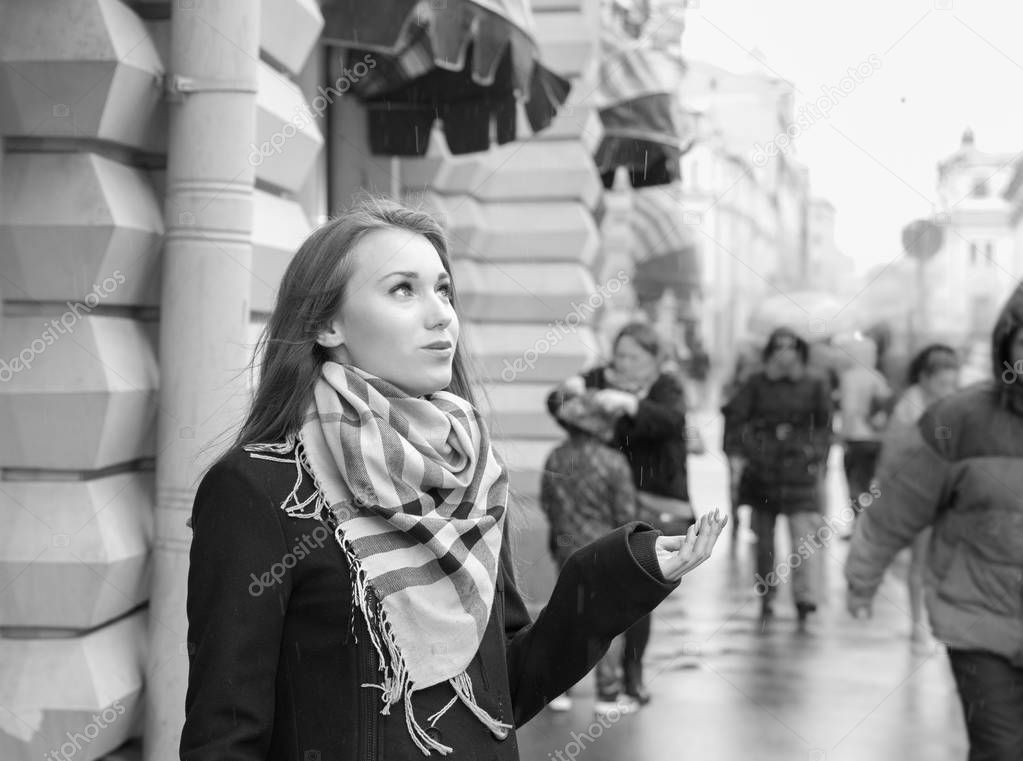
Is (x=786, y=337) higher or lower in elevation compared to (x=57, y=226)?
lower

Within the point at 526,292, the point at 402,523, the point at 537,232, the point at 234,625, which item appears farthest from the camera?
the point at 537,232

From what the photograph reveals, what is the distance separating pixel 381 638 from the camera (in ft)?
6.24

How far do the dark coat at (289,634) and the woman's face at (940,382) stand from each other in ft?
19.6

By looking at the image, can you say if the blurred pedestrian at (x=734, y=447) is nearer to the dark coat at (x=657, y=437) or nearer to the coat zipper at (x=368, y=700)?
the dark coat at (x=657, y=437)

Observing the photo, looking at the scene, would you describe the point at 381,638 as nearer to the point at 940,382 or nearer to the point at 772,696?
the point at 772,696

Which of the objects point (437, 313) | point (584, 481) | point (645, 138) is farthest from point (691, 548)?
point (645, 138)

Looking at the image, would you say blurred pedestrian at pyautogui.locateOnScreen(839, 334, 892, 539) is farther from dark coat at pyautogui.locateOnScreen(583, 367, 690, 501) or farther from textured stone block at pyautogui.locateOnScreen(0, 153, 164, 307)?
textured stone block at pyautogui.locateOnScreen(0, 153, 164, 307)

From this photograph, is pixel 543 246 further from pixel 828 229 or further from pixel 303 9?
pixel 828 229

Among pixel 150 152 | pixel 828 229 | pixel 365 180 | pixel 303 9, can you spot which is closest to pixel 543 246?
pixel 365 180

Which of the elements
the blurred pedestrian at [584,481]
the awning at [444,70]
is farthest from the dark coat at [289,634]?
the awning at [444,70]

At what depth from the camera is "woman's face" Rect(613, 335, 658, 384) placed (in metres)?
6.09

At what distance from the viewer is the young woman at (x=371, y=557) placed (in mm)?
1850

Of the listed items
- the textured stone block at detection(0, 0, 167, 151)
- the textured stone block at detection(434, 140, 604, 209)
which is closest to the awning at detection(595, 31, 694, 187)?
the textured stone block at detection(434, 140, 604, 209)

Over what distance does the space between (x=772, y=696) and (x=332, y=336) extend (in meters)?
4.64
